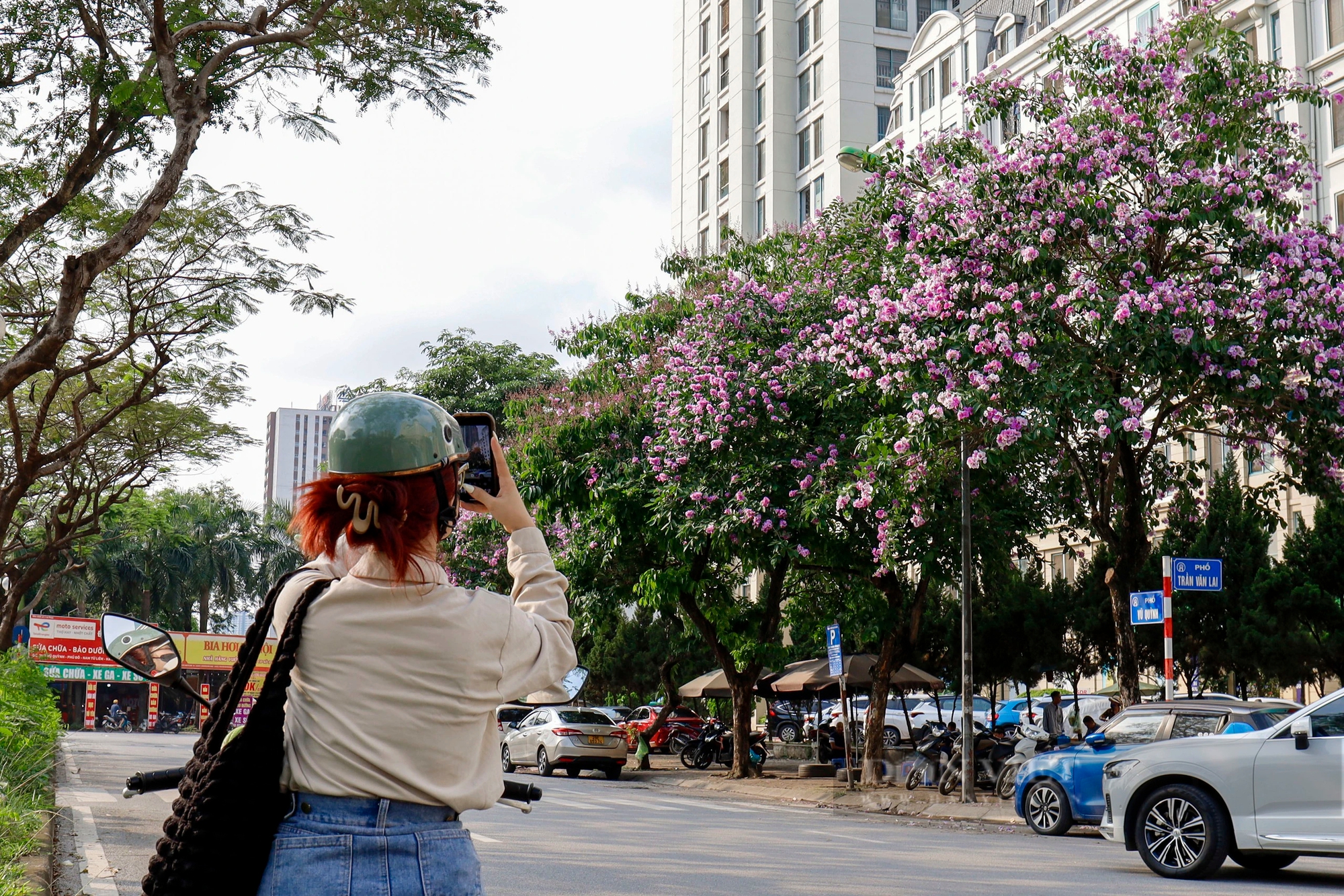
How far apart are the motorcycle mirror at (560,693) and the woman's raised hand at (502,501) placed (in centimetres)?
32

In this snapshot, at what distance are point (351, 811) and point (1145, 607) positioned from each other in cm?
1602

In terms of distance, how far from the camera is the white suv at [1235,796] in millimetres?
9859

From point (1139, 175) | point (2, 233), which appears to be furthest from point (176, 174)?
point (1139, 175)

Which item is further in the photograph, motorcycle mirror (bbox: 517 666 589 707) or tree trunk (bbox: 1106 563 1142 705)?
tree trunk (bbox: 1106 563 1142 705)

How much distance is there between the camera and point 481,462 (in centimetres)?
278

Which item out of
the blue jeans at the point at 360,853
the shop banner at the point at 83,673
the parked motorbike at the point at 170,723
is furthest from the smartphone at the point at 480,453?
the parked motorbike at the point at 170,723

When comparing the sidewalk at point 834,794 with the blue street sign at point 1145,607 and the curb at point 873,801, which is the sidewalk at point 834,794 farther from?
the blue street sign at point 1145,607

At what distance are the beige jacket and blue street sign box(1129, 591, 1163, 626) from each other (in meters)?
15.4

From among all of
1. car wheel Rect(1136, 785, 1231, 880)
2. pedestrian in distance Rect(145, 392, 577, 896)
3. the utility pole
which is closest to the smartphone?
pedestrian in distance Rect(145, 392, 577, 896)

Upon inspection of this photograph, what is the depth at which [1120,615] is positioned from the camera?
17562 mm

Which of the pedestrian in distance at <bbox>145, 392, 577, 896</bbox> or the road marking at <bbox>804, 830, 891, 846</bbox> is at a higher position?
the pedestrian in distance at <bbox>145, 392, 577, 896</bbox>

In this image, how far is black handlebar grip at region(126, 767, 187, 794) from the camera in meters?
2.76

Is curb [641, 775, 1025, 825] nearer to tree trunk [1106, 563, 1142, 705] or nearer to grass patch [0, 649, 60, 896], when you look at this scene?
tree trunk [1106, 563, 1142, 705]

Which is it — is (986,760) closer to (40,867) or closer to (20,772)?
(20,772)
